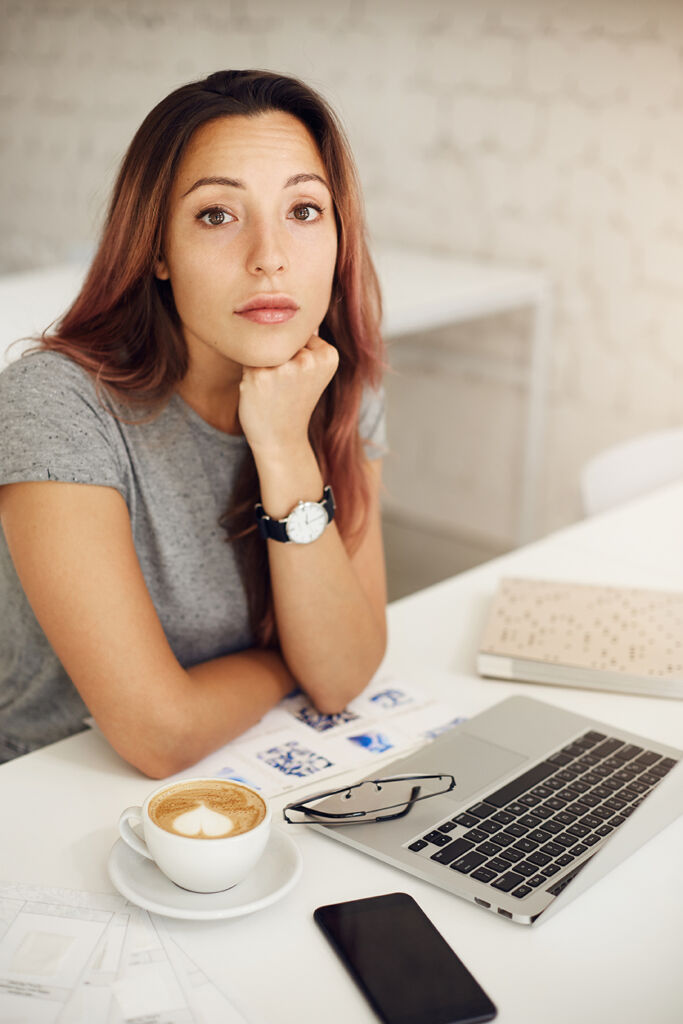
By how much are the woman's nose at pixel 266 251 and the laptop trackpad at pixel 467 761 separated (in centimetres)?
47

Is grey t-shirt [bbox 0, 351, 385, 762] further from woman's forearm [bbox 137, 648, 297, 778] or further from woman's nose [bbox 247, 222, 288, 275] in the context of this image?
woman's nose [bbox 247, 222, 288, 275]

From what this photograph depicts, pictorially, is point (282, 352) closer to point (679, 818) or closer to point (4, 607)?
point (4, 607)

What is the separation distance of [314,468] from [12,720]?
17.1 inches

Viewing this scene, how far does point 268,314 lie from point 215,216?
11 cm

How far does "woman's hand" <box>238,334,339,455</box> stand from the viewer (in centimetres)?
107

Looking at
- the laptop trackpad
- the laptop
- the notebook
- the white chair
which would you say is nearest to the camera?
the laptop

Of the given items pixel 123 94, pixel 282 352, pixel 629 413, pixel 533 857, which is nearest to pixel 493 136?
pixel 629 413

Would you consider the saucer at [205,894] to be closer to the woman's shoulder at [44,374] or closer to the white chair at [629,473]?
the woman's shoulder at [44,374]

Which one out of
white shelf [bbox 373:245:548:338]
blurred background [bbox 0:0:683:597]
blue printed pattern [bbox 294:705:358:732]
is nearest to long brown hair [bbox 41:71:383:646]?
blue printed pattern [bbox 294:705:358:732]

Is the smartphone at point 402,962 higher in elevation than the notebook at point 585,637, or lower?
lower

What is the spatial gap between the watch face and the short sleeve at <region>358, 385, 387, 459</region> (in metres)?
0.20

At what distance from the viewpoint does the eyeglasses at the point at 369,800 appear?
85cm

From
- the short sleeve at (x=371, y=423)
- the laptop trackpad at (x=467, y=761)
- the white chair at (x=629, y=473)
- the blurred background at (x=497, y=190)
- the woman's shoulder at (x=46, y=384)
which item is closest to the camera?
the laptop trackpad at (x=467, y=761)

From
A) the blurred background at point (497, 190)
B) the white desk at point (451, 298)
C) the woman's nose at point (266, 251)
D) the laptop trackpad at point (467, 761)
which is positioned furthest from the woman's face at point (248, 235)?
the blurred background at point (497, 190)
